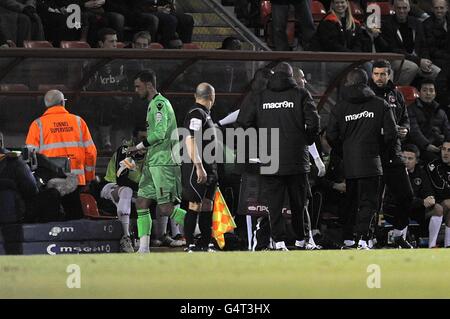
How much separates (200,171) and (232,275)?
204cm

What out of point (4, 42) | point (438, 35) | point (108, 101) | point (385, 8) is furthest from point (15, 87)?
point (385, 8)

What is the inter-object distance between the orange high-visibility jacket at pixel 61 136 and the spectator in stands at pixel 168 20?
4.16m

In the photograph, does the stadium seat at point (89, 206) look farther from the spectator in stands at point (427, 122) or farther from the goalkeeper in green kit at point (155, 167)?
the spectator in stands at point (427, 122)

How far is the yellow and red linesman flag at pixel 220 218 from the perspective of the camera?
1706cm

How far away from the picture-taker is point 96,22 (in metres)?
20.2

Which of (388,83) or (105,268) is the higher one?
(388,83)

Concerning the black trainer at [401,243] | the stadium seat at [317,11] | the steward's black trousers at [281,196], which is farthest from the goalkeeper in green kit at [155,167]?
the stadium seat at [317,11]

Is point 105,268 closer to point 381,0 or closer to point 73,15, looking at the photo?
point 73,15

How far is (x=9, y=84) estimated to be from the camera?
17969mm

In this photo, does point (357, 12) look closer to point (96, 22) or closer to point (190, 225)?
point (96, 22)

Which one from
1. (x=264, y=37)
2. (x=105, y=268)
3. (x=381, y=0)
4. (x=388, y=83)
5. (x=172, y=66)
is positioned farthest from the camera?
(x=381, y=0)

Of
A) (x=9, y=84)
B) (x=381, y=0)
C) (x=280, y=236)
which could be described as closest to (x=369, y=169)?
(x=280, y=236)

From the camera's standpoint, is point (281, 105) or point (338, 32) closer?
point (281, 105)

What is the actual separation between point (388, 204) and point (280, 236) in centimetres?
289
